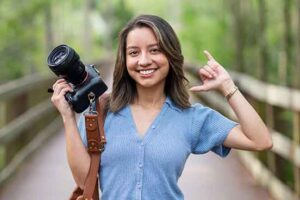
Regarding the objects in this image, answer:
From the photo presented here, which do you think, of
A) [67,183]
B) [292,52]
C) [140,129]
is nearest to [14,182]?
[67,183]

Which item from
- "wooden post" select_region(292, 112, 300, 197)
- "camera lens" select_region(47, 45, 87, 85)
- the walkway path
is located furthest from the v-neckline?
the walkway path

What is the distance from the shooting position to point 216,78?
9.61 ft

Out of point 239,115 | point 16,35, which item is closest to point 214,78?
point 239,115

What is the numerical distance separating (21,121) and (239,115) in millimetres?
5898

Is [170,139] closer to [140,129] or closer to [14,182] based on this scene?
[140,129]

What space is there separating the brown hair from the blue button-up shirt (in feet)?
0.18

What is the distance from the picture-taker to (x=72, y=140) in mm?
2791

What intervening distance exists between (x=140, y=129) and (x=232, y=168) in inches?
243

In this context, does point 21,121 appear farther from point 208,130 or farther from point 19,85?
point 208,130

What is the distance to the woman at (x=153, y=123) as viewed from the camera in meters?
2.76

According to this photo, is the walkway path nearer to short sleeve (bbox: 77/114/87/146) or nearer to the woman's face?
short sleeve (bbox: 77/114/87/146)

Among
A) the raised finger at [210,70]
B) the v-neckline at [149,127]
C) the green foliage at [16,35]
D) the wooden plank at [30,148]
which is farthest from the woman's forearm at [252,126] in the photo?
the green foliage at [16,35]

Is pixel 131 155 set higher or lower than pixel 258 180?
higher

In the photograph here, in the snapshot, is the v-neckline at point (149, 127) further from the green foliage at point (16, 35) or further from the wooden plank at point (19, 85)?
the green foliage at point (16, 35)
